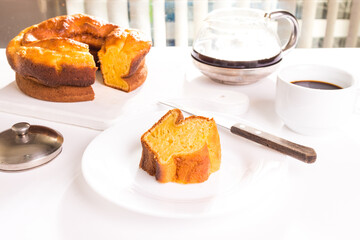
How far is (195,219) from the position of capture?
0.66 m

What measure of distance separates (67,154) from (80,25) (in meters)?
0.47

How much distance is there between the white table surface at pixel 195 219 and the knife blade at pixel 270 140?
0.05 metres

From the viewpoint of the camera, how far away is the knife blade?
2.46 feet

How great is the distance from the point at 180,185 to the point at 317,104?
1.09ft

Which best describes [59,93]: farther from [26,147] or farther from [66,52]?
[26,147]

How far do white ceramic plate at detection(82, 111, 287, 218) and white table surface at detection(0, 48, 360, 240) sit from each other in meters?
0.03

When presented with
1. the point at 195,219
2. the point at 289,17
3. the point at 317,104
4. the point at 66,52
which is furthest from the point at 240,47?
the point at 195,219

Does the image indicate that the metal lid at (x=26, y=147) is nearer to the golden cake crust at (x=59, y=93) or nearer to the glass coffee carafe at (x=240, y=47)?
the golden cake crust at (x=59, y=93)

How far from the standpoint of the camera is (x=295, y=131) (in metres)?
0.92

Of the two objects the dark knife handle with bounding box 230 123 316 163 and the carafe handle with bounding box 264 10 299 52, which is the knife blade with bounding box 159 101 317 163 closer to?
the dark knife handle with bounding box 230 123 316 163

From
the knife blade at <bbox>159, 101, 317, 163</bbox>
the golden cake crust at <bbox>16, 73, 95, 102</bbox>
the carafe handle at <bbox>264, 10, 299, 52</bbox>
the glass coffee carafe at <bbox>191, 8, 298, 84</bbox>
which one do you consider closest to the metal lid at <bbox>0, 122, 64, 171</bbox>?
the golden cake crust at <bbox>16, 73, 95, 102</bbox>

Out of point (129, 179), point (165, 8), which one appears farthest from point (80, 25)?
point (165, 8)

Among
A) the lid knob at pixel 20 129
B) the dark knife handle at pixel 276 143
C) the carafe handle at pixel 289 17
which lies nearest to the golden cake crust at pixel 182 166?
the dark knife handle at pixel 276 143

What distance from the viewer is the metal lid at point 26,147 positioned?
0.77 metres
